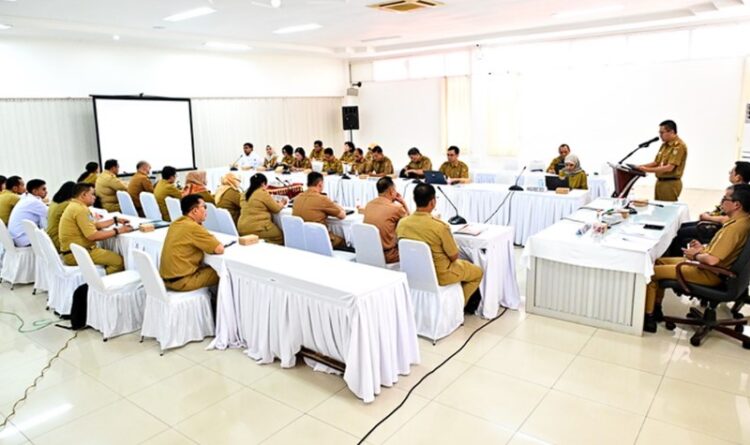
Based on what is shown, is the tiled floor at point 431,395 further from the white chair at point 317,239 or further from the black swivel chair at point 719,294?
the white chair at point 317,239

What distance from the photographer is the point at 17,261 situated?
551cm

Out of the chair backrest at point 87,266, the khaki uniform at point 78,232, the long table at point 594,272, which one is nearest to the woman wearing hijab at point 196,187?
the khaki uniform at point 78,232

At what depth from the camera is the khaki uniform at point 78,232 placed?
449cm

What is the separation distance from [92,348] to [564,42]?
33.4ft

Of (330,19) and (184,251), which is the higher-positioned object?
(330,19)

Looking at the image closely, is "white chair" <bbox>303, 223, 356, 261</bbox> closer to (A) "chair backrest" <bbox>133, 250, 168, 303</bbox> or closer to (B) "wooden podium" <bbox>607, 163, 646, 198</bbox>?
(A) "chair backrest" <bbox>133, 250, 168, 303</bbox>

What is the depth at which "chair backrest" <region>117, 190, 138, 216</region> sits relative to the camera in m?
6.66

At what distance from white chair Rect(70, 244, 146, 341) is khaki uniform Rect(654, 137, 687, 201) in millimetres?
5510

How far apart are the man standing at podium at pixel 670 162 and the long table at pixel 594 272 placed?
133cm

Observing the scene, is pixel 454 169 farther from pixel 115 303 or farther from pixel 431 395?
pixel 115 303

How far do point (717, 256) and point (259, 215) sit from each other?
156 inches

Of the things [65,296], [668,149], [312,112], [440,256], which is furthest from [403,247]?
[312,112]

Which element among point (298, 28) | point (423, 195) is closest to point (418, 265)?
point (423, 195)

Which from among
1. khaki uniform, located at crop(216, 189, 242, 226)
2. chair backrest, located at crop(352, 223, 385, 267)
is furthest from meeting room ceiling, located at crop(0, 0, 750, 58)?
chair backrest, located at crop(352, 223, 385, 267)
